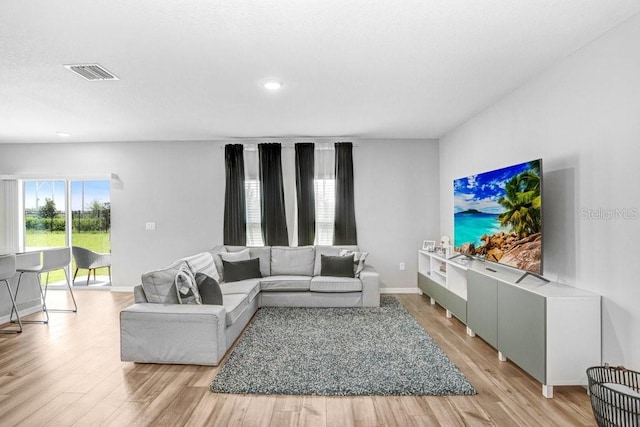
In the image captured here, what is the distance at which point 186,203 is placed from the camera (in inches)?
225

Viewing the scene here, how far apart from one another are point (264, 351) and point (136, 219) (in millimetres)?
3776

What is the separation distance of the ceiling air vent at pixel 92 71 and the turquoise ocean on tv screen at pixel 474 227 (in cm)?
372

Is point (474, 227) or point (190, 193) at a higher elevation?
point (190, 193)

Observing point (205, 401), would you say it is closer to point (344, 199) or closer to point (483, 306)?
point (483, 306)

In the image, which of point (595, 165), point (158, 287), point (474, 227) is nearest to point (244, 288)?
point (158, 287)

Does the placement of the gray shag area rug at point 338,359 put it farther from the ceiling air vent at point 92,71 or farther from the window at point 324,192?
the ceiling air vent at point 92,71

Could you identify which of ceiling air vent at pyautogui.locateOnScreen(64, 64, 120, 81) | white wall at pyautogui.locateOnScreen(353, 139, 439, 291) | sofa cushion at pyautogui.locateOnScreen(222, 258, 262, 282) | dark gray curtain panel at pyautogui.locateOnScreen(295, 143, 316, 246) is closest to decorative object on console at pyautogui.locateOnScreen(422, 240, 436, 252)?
white wall at pyautogui.locateOnScreen(353, 139, 439, 291)

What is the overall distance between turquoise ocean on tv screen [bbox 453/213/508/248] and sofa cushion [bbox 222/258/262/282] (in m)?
2.70

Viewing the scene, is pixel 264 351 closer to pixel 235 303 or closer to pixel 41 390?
pixel 235 303

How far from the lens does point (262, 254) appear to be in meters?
5.20

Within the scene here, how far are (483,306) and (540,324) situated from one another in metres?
0.87

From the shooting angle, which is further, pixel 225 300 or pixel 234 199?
pixel 234 199

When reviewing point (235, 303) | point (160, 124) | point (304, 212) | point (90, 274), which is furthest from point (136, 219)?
Result: point (235, 303)

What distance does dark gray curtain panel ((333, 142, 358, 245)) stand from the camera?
554 cm
